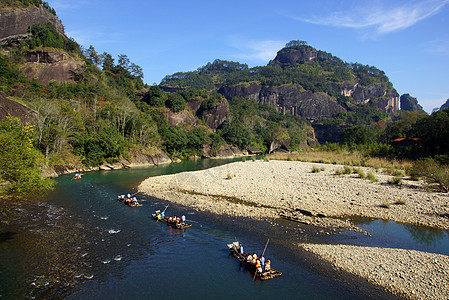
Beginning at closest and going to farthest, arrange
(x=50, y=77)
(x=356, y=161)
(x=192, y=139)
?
(x=356, y=161)
(x=50, y=77)
(x=192, y=139)

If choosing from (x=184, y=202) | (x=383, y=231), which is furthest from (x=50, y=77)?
(x=383, y=231)

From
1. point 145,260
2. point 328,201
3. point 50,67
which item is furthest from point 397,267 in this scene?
point 50,67

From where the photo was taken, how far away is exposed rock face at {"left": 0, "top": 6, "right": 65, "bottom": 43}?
80.8 m

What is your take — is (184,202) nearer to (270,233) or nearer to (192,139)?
(270,233)

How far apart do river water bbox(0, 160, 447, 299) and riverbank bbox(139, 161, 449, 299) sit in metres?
1.65

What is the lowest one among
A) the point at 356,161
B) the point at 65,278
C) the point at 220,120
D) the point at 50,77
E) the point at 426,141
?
the point at 65,278

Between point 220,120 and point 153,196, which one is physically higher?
point 220,120

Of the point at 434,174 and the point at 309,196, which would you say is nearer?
the point at 309,196

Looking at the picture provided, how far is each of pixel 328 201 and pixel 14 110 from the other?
4971cm

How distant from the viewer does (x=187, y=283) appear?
13.1 metres

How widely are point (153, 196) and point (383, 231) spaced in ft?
76.2

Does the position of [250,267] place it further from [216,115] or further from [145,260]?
[216,115]

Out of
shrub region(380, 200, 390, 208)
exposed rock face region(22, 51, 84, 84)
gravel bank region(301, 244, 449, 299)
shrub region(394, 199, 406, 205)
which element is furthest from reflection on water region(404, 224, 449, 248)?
exposed rock face region(22, 51, 84, 84)

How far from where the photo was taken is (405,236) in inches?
725
